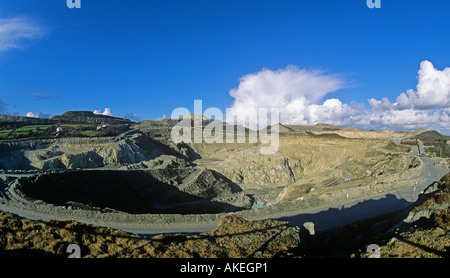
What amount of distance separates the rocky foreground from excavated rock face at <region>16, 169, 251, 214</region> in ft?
57.9

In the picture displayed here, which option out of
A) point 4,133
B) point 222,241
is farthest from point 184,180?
point 4,133

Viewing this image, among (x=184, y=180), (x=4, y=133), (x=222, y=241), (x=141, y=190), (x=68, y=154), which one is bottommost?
(x=141, y=190)

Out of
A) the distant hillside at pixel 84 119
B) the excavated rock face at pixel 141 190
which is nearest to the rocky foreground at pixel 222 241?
the excavated rock face at pixel 141 190

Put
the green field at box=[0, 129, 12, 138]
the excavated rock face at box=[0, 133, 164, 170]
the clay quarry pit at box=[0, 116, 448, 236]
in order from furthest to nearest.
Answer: the green field at box=[0, 129, 12, 138] → the excavated rock face at box=[0, 133, 164, 170] → the clay quarry pit at box=[0, 116, 448, 236]

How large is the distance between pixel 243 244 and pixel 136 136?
67.0 metres

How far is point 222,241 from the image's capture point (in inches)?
443

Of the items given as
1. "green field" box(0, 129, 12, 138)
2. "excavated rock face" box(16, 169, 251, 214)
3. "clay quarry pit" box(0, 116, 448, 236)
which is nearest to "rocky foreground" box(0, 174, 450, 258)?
"clay quarry pit" box(0, 116, 448, 236)

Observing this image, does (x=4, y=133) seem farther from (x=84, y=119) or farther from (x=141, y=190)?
(x=84, y=119)

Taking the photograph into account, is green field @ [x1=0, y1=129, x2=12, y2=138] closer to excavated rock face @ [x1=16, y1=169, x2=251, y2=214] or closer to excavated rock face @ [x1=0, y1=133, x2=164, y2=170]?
excavated rock face @ [x1=0, y1=133, x2=164, y2=170]

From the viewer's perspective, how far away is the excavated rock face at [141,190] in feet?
92.7

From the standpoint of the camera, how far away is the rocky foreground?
8656mm

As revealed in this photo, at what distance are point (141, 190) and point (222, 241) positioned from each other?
1229 inches

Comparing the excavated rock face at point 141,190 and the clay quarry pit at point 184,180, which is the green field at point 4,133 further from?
the excavated rock face at point 141,190

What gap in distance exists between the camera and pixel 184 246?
10289 millimetres
